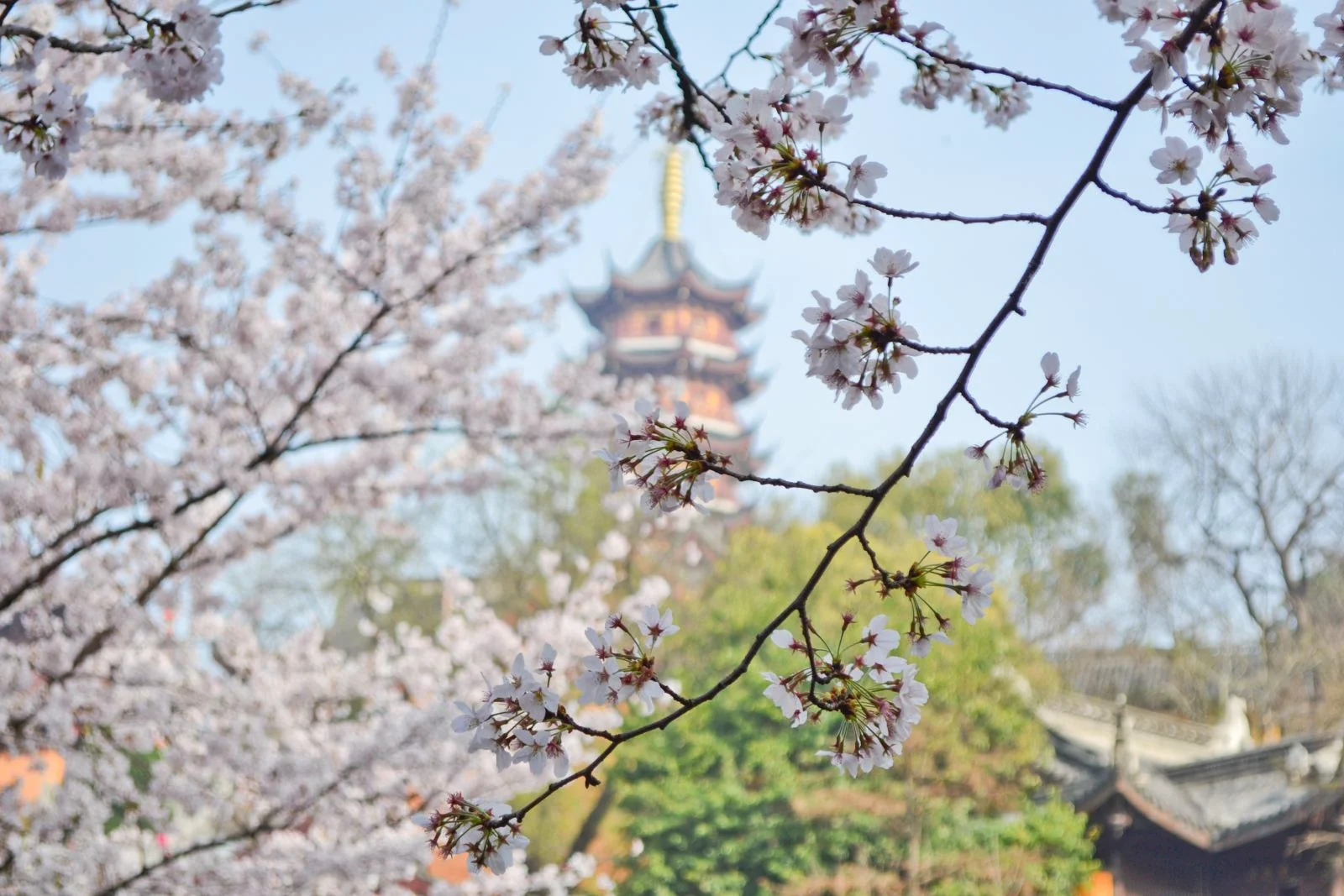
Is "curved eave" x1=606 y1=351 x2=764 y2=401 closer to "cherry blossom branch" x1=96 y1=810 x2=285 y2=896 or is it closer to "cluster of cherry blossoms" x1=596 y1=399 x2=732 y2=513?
"cherry blossom branch" x1=96 y1=810 x2=285 y2=896

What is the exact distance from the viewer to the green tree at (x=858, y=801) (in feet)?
41.1

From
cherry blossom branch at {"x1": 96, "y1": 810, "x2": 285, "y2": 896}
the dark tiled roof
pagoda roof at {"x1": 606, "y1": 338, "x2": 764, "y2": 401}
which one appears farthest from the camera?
pagoda roof at {"x1": 606, "y1": 338, "x2": 764, "y2": 401}

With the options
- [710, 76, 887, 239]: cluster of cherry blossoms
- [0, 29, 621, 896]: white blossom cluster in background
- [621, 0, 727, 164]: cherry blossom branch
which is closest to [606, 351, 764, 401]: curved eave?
[0, 29, 621, 896]: white blossom cluster in background

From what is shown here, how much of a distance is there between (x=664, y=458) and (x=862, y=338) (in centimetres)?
32

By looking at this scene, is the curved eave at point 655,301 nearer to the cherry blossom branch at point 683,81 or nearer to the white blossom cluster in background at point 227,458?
the white blossom cluster in background at point 227,458

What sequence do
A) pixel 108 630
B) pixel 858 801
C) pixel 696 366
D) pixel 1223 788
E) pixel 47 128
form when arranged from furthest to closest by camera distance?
1. pixel 696 366
2. pixel 1223 788
3. pixel 858 801
4. pixel 108 630
5. pixel 47 128

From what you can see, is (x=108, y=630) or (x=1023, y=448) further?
(x=108, y=630)

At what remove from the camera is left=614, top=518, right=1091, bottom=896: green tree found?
12.5 m

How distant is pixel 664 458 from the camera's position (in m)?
1.63

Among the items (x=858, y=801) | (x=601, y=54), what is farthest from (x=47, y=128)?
(x=858, y=801)

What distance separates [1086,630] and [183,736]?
25.7 meters

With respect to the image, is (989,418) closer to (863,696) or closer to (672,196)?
(863,696)

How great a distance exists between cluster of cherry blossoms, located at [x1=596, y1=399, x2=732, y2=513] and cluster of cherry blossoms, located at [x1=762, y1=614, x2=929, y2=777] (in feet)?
0.80

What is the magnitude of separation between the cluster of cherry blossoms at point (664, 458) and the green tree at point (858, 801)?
1145 cm
